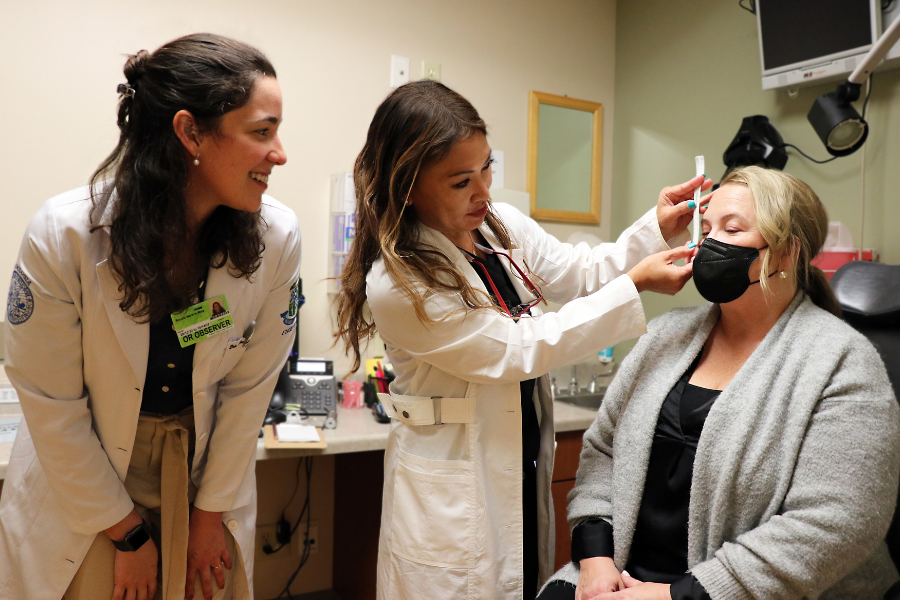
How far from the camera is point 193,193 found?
1208 millimetres

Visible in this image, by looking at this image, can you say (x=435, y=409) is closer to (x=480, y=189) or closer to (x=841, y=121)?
(x=480, y=189)

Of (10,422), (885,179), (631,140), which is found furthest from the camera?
(631,140)

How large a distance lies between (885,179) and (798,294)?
1.21 metres

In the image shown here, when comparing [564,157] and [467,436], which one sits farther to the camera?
[564,157]

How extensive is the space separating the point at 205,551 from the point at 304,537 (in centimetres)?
151

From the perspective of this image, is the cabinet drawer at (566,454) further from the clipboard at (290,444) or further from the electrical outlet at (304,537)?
the electrical outlet at (304,537)

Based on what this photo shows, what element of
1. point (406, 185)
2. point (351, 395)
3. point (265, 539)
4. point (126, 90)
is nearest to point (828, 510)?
point (406, 185)

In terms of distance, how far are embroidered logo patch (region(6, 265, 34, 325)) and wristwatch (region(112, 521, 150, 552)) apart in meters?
0.45

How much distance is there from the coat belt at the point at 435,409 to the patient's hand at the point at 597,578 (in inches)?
15.3

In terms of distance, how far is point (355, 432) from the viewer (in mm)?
2125

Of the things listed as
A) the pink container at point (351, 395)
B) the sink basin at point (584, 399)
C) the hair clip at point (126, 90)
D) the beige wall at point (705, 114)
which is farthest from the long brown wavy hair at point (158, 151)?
the beige wall at point (705, 114)

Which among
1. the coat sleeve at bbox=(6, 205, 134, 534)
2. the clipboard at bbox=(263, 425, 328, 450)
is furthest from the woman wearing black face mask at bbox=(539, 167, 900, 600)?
the coat sleeve at bbox=(6, 205, 134, 534)

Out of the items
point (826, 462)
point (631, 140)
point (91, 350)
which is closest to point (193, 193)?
point (91, 350)

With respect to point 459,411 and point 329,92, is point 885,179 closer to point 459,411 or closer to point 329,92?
point 459,411
